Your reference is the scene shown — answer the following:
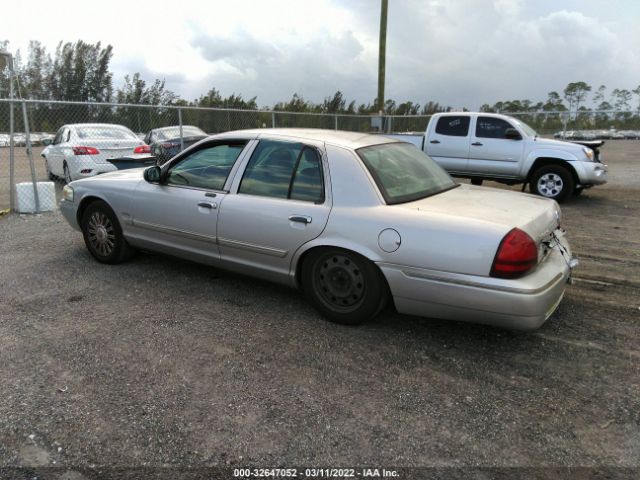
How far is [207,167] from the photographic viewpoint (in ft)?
14.9

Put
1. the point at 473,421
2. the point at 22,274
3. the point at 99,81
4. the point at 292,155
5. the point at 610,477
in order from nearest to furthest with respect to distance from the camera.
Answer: the point at 610,477
the point at 473,421
the point at 292,155
the point at 22,274
the point at 99,81

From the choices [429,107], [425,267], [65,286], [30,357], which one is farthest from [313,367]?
[429,107]

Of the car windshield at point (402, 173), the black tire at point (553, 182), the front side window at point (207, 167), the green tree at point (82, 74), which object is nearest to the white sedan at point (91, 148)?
the front side window at point (207, 167)

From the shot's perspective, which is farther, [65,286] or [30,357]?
[65,286]

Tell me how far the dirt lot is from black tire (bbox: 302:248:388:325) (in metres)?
0.16

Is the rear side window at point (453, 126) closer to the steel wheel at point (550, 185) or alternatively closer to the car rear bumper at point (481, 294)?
the steel wheel at point (550, 185)

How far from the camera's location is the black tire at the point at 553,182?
30.9 ft

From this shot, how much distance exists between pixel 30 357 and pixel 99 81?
3487cm

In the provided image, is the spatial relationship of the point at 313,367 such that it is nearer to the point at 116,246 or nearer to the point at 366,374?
the point at 366,374

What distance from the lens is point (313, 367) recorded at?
10.8ft

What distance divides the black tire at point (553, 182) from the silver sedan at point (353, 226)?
5.81m

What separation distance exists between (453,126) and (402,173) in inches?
275

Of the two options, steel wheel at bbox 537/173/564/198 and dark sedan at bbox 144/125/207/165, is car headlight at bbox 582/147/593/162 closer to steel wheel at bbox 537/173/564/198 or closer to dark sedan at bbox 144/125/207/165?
steel wheel at bbox 537/173/564/198

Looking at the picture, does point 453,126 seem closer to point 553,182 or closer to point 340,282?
point 553,182
